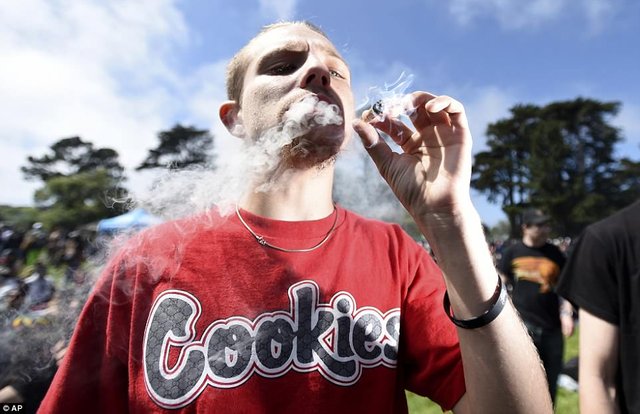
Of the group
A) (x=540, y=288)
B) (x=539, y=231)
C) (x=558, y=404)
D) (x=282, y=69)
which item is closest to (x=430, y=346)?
(x=282, y=69)

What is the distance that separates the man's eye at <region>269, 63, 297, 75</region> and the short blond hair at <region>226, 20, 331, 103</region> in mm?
189

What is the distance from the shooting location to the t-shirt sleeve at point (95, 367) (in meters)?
1.28

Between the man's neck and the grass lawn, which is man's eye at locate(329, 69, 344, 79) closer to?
the man's neck

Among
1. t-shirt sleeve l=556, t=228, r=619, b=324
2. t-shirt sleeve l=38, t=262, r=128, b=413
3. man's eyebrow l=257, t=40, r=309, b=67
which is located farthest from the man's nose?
t-shirt sleeve l=556, t=228, r=619, b=324

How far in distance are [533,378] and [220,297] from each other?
1.02 meters

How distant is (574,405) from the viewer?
4875mm

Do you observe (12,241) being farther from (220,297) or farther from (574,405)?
(574,405)

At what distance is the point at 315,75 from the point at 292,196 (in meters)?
0.48

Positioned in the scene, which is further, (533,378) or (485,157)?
(485,157)

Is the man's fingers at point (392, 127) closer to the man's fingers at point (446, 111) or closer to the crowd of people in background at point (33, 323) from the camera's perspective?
the man's fingers at point (446, 111)

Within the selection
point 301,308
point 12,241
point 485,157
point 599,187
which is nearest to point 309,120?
point 301,308

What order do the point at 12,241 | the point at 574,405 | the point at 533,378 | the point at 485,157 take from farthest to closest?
the point at 485,157 → the point at 574,405 → the point at 12,241 → the point at 533,378

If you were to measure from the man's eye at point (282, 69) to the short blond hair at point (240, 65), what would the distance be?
19cm

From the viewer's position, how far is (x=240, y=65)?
1.79 meters
